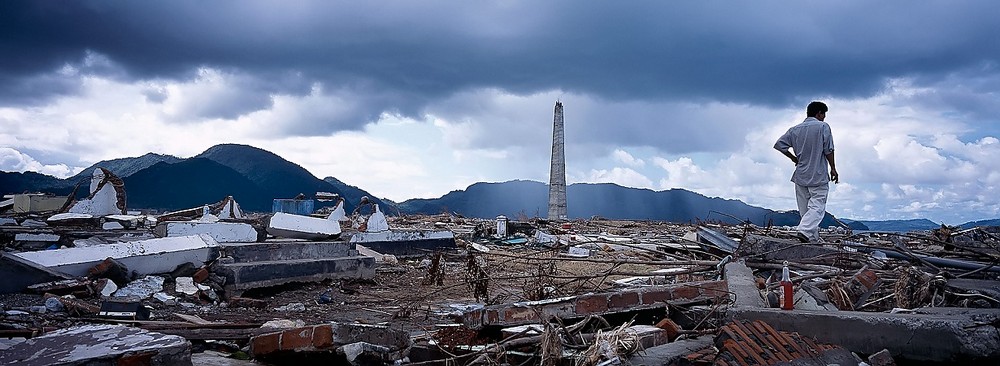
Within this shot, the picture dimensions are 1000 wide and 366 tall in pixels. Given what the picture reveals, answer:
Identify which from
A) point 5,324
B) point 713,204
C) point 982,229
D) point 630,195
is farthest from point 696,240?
point 630,195

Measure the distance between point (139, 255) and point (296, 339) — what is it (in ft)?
12.9

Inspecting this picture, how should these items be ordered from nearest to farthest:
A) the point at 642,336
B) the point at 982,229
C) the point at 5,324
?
1. the point at 642,336
2. the point at 5,324
3. the point at 982,229

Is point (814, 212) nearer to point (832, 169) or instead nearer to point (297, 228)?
point (832, 169)

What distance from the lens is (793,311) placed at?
363 cm

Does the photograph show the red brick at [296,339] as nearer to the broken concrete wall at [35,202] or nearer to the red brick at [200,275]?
the red brick at [200,275]

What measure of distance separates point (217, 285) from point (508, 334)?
4.51 metres

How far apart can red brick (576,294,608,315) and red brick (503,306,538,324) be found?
303 mm

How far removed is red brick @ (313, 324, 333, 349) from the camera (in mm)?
3816

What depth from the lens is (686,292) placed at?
4523mm

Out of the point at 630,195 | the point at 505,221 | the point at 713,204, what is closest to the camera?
the point at 505,221

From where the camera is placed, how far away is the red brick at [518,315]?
4.07 metres

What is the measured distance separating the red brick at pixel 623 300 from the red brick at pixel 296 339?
191cm

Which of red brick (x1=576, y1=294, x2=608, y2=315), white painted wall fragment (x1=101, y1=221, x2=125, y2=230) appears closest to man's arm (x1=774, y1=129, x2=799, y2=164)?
red brick (x1=576, y1=294, x2=608, y2=315)

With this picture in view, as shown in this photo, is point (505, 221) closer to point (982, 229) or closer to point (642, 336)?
point (982, 229)
